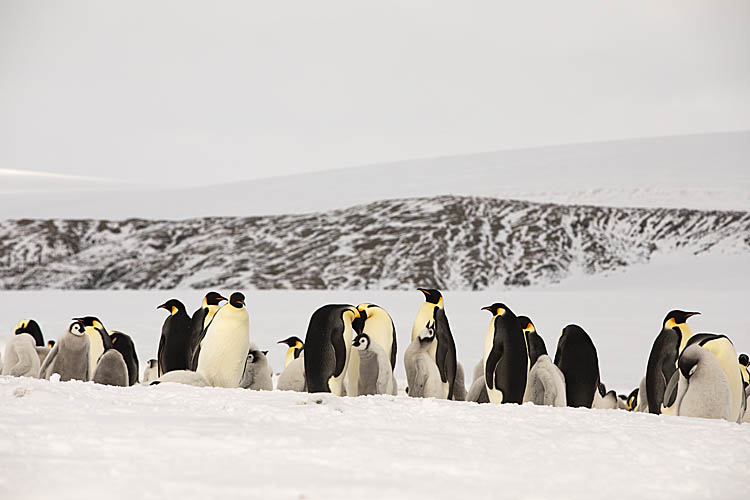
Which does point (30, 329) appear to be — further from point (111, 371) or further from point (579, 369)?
point (579, 369)

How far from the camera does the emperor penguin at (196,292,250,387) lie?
508 centimetres

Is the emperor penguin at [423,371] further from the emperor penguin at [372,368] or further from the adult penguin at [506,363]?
the adult penguin at [506,363]

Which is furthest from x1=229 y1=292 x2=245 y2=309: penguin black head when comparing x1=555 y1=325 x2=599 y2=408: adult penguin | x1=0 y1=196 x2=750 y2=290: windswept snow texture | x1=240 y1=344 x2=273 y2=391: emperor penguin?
x1=0 y1=196 x2=750 y2=290: windswept snow texture

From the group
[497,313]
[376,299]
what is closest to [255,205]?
[376,299]

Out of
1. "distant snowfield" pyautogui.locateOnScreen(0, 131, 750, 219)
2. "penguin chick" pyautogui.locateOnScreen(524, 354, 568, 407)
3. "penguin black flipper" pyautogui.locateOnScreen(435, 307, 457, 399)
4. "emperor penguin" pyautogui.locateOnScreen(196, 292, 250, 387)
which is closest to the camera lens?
"penguin chick" pyautogui.locateOnScreen(524, 354, 568, 407)

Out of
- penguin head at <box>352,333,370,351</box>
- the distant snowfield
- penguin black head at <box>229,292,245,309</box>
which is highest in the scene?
the distant snowfield

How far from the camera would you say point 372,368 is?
5.24m

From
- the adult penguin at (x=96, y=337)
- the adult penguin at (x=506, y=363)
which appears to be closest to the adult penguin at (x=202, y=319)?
the adult penguin at (x=96, y=337)

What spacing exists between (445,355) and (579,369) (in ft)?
3.10

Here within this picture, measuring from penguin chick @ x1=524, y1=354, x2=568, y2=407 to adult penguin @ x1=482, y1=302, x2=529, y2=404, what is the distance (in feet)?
0.29

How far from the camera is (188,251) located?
894 inches

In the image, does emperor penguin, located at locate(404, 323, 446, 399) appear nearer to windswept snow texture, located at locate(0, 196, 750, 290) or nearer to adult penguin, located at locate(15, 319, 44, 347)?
adult penguin, located at locate(15, 319, 44, 347)

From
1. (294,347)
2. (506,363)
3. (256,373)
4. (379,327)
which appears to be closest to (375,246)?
(294,347)

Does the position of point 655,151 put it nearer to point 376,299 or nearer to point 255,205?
point 255,205
